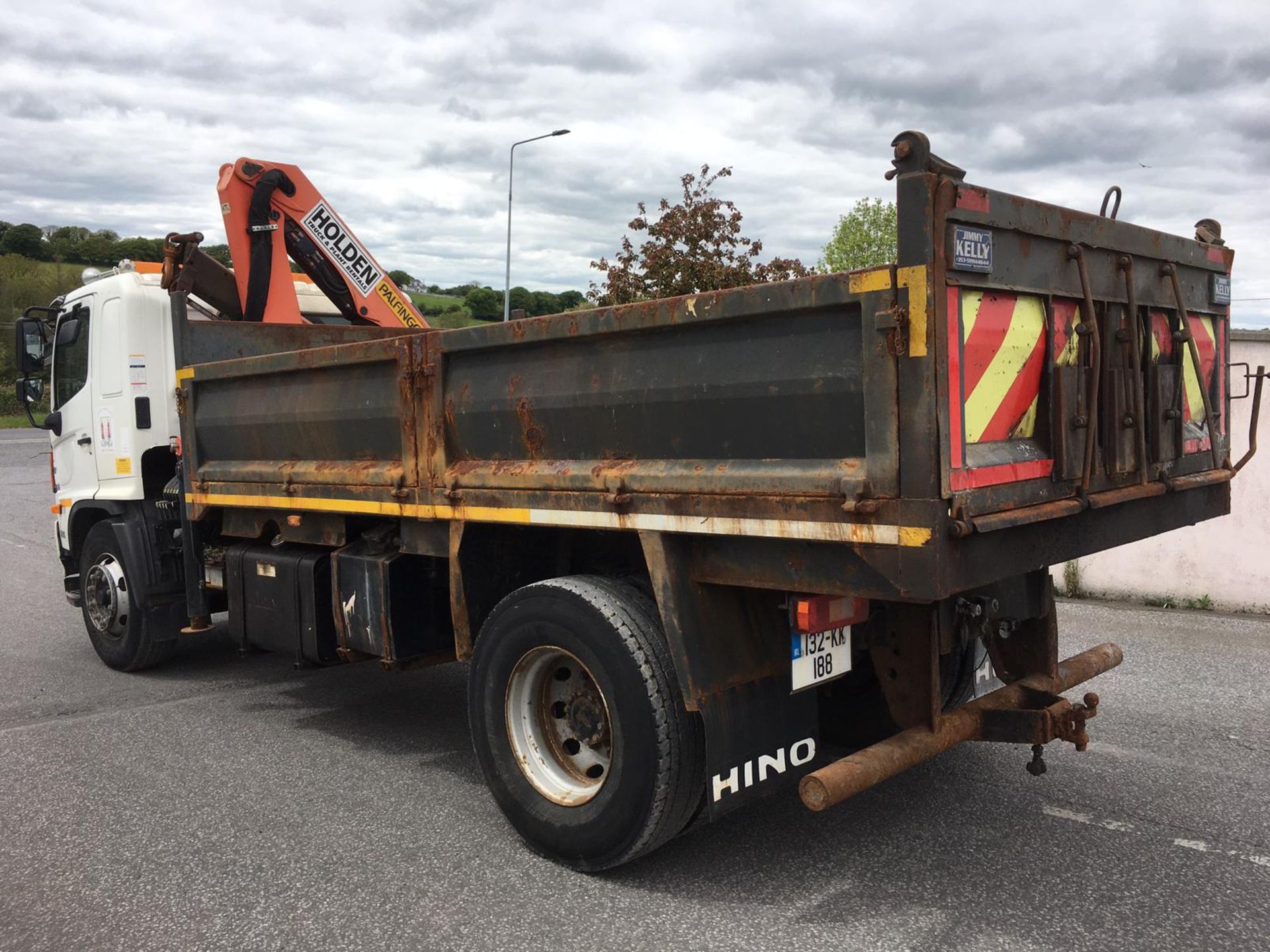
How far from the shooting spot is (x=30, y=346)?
7488 mm

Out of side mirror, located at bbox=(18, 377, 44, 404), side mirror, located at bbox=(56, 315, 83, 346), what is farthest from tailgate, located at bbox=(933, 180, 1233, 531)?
side mirror, located at bbox=(18, 377, 44, 404)

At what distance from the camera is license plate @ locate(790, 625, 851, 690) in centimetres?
348

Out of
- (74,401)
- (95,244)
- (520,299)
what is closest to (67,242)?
(95,244)

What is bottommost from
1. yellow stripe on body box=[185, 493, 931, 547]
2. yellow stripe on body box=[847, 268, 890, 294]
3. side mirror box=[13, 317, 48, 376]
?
yellow stripe on body box=[185, 493, 931, 547]

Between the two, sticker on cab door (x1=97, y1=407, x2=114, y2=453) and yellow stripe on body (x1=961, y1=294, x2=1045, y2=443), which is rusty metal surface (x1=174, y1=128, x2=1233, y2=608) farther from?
sticker on cab door (x1=97, y1=407, x2=114, y2=453)

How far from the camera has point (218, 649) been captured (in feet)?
25.7

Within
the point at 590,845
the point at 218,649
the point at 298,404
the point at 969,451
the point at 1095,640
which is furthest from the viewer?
the point at 218,649

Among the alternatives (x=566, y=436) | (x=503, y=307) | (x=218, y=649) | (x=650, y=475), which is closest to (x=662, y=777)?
(x=650, y=475)

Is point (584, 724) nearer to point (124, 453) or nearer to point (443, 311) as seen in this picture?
point (124, 453)

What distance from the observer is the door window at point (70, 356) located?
23.1 feet

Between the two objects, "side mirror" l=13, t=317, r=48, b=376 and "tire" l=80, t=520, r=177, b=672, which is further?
"side mirror" l=13, t=317, r=48, b=376

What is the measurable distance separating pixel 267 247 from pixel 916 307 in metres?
5.29

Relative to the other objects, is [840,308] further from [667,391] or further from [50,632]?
[50,632]

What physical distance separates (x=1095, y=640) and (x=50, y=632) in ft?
26.1
